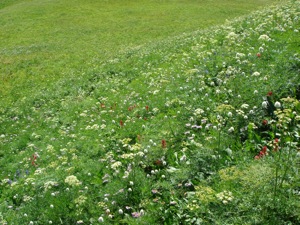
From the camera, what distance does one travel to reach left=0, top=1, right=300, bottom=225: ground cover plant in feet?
15.3

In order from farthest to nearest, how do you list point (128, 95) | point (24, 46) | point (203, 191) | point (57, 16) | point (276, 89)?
point (57, 16) → point (24, 46) → point (128, 95) → point (276, 89) → point (203, 191)

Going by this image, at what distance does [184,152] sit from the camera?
269 inches

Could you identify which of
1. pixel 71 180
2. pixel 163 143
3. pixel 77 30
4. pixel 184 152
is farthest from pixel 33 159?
pixel 77 30

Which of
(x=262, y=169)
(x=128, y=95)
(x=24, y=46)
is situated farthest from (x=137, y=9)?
(x=262, y=169)

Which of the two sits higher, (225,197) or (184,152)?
(225,197)

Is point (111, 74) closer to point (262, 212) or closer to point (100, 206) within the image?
point (100, 206)

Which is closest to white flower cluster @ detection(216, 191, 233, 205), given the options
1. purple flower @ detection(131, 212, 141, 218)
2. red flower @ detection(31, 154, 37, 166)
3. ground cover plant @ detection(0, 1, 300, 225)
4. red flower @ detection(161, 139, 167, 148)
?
ground cover plant @ detection(0, 1, 300, 225)

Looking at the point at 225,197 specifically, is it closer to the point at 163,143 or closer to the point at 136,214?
the point at 136,214

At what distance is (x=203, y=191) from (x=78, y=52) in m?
27.9

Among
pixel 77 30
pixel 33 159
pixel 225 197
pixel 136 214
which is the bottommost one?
pixel 33 159

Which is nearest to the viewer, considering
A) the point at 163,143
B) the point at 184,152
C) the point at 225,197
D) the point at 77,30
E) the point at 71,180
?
the point at 225,197

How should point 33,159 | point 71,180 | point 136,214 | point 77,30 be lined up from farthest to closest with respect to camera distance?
1. point 77,30
2. point 33,159
3. point 71,180
4. point 136,214

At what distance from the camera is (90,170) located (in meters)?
7.69

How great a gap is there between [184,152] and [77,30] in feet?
121
